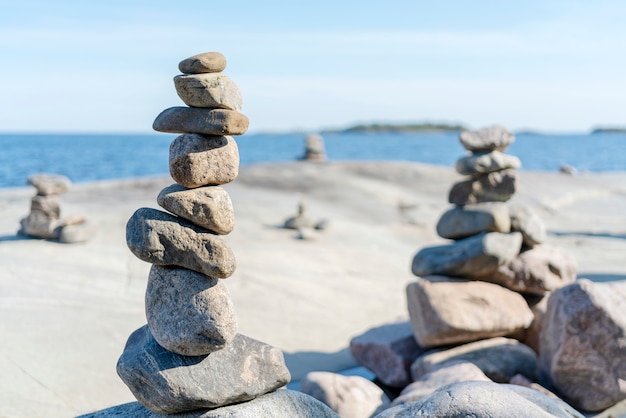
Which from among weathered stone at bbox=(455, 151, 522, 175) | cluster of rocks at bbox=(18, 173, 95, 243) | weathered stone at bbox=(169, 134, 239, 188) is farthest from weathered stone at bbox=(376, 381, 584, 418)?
cluster of rocks at bbox=(18, 173, 95, 243)

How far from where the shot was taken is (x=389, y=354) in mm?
8219

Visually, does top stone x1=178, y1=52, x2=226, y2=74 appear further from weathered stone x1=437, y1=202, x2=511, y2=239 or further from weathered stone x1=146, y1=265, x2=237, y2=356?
weathered stone x1=437, y1=202, x2=511, y2=239

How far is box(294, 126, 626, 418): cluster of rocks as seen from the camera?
Result: 268 inches

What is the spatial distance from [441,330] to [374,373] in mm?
1192

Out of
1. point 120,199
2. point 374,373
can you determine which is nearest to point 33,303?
point 374,373

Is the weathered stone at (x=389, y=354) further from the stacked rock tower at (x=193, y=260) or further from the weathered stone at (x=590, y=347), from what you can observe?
the stacked rock tower at (x=193, y=260)

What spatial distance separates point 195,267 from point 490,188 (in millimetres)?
5324

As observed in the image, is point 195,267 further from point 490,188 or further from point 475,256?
point 490,188

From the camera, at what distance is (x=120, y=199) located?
17.7 meters

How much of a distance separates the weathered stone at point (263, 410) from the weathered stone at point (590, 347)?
3.09m

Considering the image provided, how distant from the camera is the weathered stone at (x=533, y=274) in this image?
8.52 metres

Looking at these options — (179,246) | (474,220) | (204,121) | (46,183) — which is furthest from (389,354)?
(46,183)

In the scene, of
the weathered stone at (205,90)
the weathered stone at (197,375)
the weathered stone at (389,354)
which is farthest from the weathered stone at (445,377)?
the weathered stone at (205,90)

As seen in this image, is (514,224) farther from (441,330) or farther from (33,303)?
(33,303)
